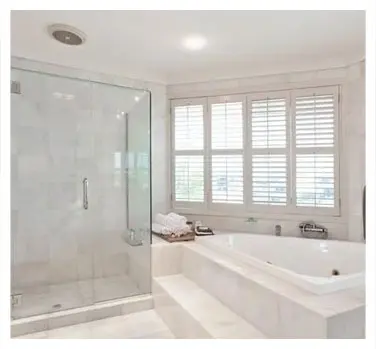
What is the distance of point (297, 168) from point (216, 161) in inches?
32.6

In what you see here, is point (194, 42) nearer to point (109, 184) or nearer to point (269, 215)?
point (109, 184)

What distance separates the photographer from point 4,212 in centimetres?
115

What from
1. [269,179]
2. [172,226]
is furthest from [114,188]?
[269,179]

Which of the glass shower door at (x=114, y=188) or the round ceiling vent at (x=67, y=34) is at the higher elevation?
the round ceiling vent at (x=67, y=34)

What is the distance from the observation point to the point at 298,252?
3.22m

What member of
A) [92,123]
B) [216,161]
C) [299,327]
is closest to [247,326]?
[299,327]

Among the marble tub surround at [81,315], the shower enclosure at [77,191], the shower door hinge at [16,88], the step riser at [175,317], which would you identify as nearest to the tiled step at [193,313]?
the step riser at [175,317]

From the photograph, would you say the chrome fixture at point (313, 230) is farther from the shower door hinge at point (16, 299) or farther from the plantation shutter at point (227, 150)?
the shower door hinge at point (16, 299)

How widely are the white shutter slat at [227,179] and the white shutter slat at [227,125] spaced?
133 mm

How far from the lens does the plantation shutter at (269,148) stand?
3564mm

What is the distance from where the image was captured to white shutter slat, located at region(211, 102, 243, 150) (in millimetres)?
3756

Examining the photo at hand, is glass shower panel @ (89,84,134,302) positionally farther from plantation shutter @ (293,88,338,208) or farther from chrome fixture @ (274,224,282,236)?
plantation shutter @ (293,88,338,208)
